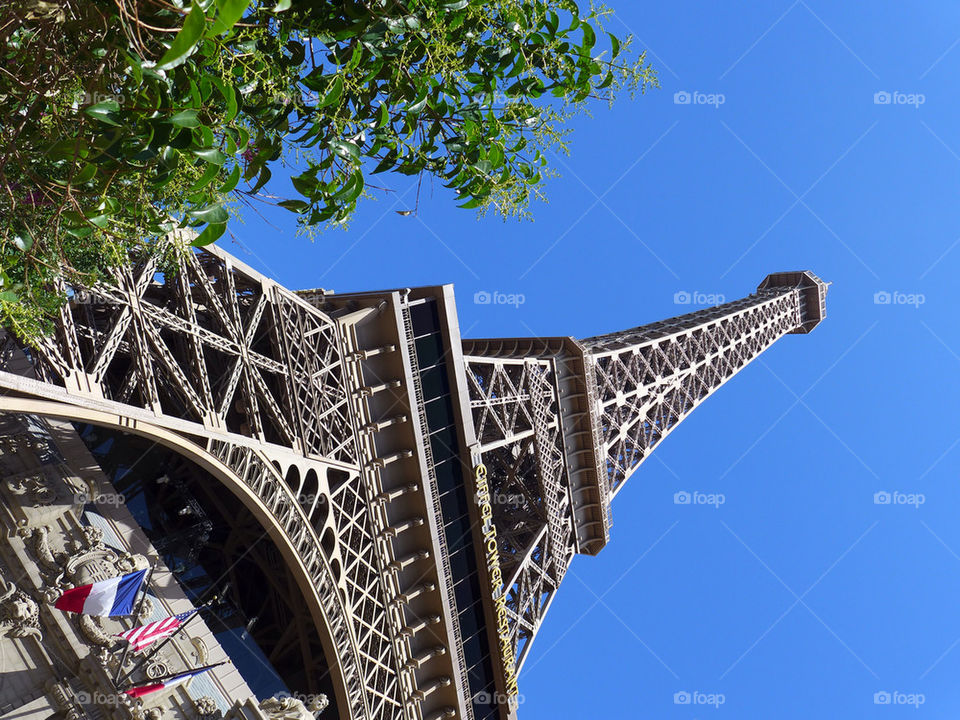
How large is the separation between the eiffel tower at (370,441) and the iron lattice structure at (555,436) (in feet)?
0.36

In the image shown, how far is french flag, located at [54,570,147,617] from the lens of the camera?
16.6 meters

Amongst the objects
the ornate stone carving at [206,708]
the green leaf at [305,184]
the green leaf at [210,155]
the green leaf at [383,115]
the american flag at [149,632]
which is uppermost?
the green leaf at [383,115]

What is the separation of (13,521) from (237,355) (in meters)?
6.89

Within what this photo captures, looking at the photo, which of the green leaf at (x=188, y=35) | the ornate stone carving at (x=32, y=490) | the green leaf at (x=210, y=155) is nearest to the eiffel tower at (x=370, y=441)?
the ornate stone carving at (x=32, y=490)

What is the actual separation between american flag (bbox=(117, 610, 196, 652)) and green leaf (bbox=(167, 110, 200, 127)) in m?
15.0

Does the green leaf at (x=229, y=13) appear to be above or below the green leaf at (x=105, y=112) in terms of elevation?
below

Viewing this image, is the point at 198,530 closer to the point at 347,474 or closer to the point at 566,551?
the point at 347,474

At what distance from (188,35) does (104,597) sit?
15.7 m

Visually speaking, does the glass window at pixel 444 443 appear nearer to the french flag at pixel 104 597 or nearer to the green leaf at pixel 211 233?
the french flag at pixel 104 597

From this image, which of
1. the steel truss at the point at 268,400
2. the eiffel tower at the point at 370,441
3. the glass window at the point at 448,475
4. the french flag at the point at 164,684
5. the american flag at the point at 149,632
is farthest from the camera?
the glass window at the point at 448,475

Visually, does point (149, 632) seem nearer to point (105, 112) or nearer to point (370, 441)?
point (370, 441)

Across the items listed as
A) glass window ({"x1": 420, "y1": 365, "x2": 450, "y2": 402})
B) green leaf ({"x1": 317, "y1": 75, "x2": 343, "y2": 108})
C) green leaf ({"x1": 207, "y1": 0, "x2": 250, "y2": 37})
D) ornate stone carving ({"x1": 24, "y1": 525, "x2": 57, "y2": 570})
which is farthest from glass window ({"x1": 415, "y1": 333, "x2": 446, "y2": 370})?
green leaf ({"x1": 207, "y1": 0, "x2": 250, "y2": 37})

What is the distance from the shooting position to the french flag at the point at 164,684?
57.8 ft

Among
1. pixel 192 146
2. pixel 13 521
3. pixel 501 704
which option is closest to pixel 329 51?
pixel 192 146
